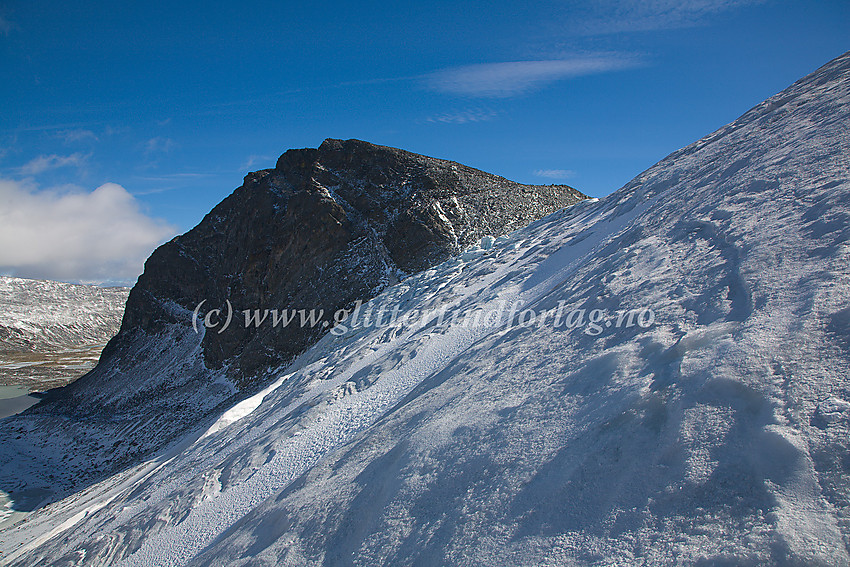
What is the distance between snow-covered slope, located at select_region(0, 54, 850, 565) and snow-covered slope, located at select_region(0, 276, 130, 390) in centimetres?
7159

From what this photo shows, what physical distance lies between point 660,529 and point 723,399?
1.02m

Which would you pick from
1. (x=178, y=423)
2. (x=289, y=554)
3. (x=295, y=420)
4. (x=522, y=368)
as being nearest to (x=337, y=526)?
(x=289, y=554)

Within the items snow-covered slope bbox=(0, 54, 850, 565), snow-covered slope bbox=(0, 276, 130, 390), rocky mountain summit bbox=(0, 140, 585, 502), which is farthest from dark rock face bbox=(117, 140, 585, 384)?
snow-covered slope bbox=(0, 276, 130, 390)

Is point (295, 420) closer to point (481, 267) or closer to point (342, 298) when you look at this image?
point (481, 267)

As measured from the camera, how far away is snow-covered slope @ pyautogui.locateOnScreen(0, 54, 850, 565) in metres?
2.41

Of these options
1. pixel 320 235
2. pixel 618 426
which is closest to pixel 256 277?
pixel 320 235

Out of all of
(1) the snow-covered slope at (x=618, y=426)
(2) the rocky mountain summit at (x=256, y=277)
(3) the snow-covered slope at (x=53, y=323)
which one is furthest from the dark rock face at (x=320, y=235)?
(3) the snow-covered slope at (x=53, y=323)

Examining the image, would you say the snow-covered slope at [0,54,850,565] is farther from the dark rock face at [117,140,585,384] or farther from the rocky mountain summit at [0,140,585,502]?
the dark rock face at [117,140,585,384]

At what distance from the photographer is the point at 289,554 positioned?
12.9ft

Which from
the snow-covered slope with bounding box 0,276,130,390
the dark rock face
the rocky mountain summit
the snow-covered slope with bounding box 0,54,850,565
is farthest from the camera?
the snow-covered slope with bounding box 0,276,130,390

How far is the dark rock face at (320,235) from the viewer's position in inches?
1004

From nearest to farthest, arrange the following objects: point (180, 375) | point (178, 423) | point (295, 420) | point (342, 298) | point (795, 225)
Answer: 1. point (795, 225)
2. point (295, 420)
3. point (178, 423)
4. point (342, 298)
5. point (180, 375)

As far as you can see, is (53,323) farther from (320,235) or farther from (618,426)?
(618,426)

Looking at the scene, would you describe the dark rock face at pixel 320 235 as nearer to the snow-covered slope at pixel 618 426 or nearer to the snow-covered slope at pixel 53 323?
the snow-covered slope at pixel 618 426
